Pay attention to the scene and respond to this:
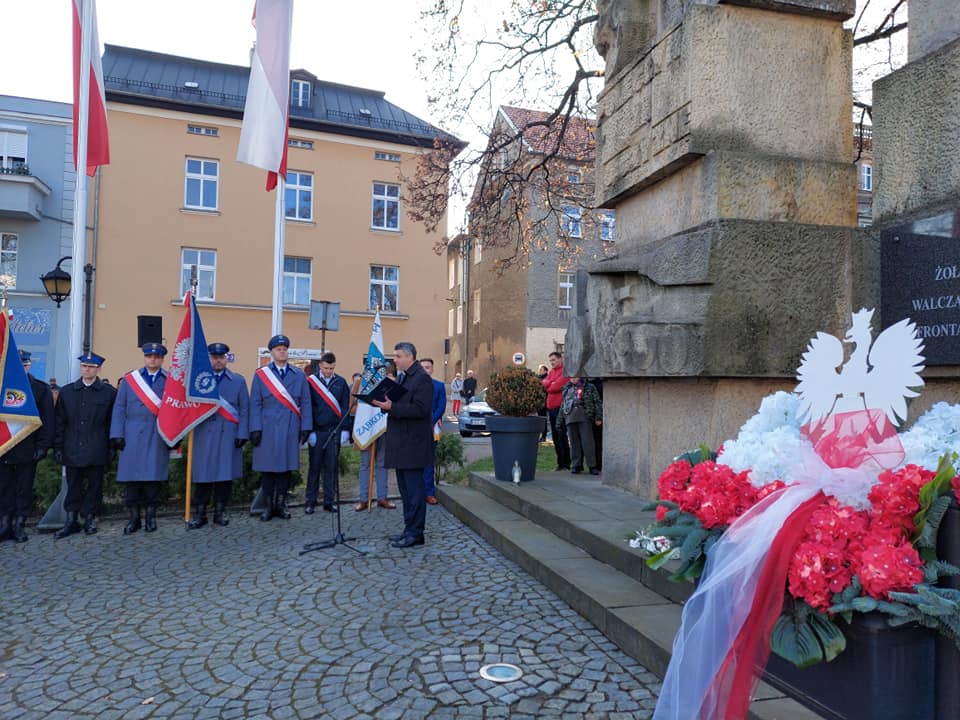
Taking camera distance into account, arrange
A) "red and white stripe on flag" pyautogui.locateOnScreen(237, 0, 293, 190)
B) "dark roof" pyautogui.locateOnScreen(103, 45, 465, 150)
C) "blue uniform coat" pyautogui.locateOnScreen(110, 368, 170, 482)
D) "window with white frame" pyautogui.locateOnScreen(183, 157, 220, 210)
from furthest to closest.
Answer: "window with white frame" pyautogui.locateOnScreen(183, 157, 220, 210)
"dark roof" pyautogui.locateOnScreen(103, 45, 465, 150)
"red and white stripe on flag" pyautogui.locateOnScreen(237, 0, 293, 190)
"blue uniform coat" pyautogui.locateOnScreen(110, 368, 170, 482)

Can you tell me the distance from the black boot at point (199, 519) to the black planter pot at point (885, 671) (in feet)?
22.4

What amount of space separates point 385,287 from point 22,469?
20158 mm

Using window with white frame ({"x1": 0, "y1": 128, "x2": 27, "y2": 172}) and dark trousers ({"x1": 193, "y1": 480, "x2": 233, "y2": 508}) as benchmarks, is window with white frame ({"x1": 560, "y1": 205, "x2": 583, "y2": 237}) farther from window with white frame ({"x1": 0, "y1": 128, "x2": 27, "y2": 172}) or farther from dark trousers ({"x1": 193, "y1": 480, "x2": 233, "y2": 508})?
window with white frame ({"x1": 0, "y1": 128, "x2": 27, "y2": 172})

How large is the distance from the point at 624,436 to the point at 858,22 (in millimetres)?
8245

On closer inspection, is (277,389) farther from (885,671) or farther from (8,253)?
(8,253)

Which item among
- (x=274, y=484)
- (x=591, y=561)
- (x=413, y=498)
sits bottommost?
(x=274, y=484)

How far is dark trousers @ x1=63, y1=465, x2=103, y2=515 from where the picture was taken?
717 cm

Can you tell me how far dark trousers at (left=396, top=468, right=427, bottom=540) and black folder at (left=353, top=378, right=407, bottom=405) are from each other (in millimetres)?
687

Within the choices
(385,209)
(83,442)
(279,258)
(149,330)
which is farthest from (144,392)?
(385,209)

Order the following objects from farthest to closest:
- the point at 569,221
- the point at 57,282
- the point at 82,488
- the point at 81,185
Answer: the point at 569,221 → the point at 57,282 → the point at 81,185 → the point at 82,488

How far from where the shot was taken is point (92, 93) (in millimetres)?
8695

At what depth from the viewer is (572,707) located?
3.16 metres

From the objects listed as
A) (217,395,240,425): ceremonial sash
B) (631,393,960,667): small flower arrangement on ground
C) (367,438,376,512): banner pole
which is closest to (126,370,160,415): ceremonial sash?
(217,395,240,425): ceremonial sash

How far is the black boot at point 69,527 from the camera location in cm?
703
